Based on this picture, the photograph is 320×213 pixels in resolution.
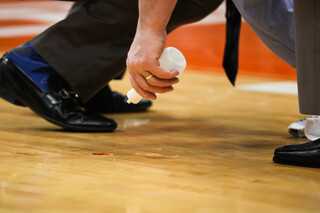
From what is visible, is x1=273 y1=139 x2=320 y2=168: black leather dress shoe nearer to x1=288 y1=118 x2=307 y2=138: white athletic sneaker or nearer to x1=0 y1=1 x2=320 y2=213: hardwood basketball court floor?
x1=0 y1=1 x2=320 y2=213: hardwood basketball court floor

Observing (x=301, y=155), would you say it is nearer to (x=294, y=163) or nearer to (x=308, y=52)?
(x=294, y=163)

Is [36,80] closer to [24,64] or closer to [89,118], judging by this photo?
[24,64]

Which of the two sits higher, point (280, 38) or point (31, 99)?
point (280, 38)

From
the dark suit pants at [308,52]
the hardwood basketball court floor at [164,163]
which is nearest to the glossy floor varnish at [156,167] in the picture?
the hardwood basketball court floor at [164,163]

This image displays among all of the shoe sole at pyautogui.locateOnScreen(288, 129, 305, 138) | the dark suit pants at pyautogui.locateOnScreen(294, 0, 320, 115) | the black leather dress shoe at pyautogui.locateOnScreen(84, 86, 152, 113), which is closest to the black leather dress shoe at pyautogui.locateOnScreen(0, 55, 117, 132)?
the black leather dress shoe at pyautogui.locateOnScreen(84, 86, 152, 113)

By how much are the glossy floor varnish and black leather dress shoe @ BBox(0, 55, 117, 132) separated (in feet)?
0.09

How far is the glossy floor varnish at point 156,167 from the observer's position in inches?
28.0

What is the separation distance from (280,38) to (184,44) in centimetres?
217

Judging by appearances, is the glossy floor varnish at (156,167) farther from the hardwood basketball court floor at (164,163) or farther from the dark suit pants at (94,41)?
the dark suit pants at (94,41)

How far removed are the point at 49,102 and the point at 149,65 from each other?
1.46ft

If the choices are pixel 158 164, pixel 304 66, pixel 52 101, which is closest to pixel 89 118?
pixel 52 101

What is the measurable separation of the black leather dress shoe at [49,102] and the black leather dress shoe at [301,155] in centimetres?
45

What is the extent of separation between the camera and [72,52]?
4.34 ft

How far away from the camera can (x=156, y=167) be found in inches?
36.2
